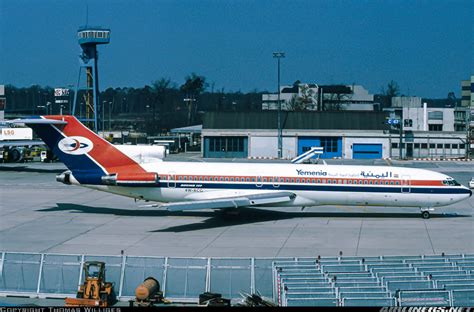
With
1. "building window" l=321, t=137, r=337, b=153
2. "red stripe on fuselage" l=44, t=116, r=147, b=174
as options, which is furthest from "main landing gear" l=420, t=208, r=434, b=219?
"building window" l=321, t=137, r=337, b=153

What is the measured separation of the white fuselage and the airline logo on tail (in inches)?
87.3

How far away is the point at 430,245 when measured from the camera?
30.9m

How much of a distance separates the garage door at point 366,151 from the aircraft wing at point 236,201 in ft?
174

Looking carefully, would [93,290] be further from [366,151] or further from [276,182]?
[366,151]

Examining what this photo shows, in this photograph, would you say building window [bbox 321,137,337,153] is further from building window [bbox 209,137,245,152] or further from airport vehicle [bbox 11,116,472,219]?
airport vehicle [bbox 11,116,472,219]

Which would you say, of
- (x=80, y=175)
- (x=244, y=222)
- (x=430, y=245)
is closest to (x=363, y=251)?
(x=430, y=245)

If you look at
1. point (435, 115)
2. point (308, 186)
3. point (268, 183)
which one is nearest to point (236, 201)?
point (268, 183)

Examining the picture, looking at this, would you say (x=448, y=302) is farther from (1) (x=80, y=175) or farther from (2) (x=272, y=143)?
(2) (x=272, y=143)

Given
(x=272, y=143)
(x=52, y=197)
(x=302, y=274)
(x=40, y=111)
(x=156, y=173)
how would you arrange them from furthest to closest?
(x=40, y=111), (x=272, y=143), (x=52, y=197), (x=156, y=173), (x=302, y=274)

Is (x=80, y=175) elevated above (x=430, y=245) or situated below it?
above

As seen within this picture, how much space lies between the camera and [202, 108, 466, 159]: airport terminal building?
8938cm

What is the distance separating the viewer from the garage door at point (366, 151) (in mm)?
89250

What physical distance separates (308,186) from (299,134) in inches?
2076

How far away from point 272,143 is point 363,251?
6129 centimetres
